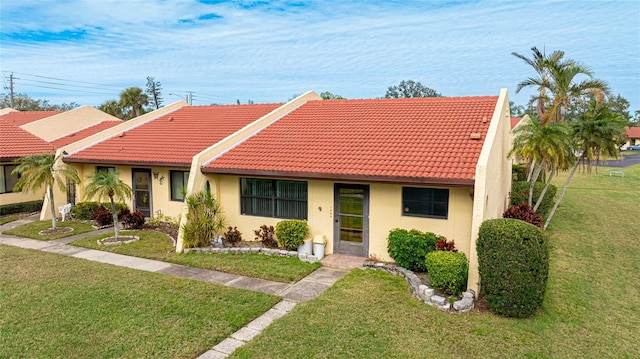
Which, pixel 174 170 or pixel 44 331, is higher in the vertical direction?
pixel 174 170

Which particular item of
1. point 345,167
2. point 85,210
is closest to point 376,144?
point 345,167

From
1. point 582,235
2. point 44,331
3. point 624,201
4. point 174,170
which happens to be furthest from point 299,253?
point 624,201

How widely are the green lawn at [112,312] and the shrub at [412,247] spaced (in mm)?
3560

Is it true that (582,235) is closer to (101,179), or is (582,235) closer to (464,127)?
(464,127)

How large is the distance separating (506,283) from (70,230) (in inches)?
580

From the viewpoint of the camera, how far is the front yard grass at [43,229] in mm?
13877

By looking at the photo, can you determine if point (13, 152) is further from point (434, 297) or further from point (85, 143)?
point (434, 297)

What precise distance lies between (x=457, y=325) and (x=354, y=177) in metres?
4.56

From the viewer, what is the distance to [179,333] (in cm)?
684

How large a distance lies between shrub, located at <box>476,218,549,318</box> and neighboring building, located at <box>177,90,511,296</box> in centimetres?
87

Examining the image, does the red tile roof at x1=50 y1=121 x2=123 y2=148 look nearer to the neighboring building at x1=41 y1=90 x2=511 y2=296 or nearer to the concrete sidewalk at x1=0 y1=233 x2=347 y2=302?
the neighboring building at x1=41 y1=90 x2=511 y2=296

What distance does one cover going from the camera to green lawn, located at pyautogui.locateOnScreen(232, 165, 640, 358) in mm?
6387

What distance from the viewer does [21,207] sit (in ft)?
59.2

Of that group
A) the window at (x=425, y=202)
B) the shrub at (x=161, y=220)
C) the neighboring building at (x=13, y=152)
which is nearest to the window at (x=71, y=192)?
the neighboring building at (x=13, y=152)
